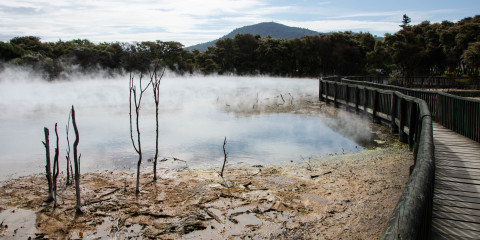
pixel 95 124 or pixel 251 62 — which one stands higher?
pixel 251 62

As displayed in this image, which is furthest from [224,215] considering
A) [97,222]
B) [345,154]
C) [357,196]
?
[345,154]

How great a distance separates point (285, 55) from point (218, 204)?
61.2 meters

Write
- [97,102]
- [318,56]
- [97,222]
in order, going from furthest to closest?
1. [318,56]
2. [97,102]
3. [97,222]

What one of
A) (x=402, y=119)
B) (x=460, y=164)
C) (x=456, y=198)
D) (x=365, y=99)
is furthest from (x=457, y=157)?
(x=365, y=99)

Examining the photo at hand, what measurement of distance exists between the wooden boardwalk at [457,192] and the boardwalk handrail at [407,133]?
518 mm

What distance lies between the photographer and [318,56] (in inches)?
2490

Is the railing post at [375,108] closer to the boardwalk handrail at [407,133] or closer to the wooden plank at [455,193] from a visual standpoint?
the boardwalk handrail at [407,133]

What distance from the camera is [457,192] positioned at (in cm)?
483

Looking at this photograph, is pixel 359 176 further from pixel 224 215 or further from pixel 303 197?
pixel 224 215

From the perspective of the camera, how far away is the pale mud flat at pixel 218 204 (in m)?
5.57

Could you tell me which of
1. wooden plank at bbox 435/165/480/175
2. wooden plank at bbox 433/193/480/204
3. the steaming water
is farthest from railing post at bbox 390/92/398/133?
wooden plank at bbox 433/193/480/204

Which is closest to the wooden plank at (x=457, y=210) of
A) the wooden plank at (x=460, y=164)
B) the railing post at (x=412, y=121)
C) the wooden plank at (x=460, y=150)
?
the wooden plank at (x=460, y=164)

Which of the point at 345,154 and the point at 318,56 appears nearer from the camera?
the point at 345,154

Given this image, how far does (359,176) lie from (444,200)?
11.3 ft
